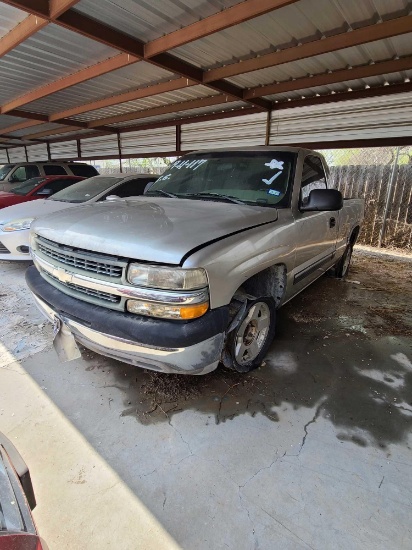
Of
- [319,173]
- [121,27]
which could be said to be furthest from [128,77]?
[319,173]

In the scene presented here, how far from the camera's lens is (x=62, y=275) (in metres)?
2.42

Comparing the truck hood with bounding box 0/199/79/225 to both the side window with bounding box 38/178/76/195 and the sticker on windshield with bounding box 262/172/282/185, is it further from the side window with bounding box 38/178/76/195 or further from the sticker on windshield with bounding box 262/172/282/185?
the sticker on windshield with bounding box 262/172/282/185

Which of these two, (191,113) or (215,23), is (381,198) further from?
(215,23)

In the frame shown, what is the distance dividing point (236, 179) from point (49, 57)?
4845 mm

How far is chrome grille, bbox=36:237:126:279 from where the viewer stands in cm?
207

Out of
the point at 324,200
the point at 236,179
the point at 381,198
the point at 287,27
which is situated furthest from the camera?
the point at 381,198

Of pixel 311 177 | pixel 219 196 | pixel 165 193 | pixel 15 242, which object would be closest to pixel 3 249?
pixel 15 242

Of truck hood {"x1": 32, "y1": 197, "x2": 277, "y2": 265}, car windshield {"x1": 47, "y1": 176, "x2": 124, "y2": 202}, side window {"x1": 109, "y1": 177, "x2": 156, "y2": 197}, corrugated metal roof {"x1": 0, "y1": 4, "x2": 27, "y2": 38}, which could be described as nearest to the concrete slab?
truck hood {"x1": 32, "y1": 197, "x2": 277, "y2": 265}

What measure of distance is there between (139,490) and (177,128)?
411 inches

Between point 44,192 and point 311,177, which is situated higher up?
point 311,177

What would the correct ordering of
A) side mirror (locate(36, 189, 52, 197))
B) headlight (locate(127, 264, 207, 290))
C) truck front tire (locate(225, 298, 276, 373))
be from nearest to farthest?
headlight (locate(127, 264, 207, 290)) → truck front tire (locate(225, 298, 276, 373)) → side mirror (locate(36, 189, 52, 197))

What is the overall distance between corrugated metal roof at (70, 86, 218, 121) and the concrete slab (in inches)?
250

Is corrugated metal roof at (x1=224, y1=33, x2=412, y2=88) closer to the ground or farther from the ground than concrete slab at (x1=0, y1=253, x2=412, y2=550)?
farther from the ground

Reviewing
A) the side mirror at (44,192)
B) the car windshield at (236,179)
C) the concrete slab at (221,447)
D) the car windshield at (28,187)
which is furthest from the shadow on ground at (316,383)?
the car windshield at (28,187)
